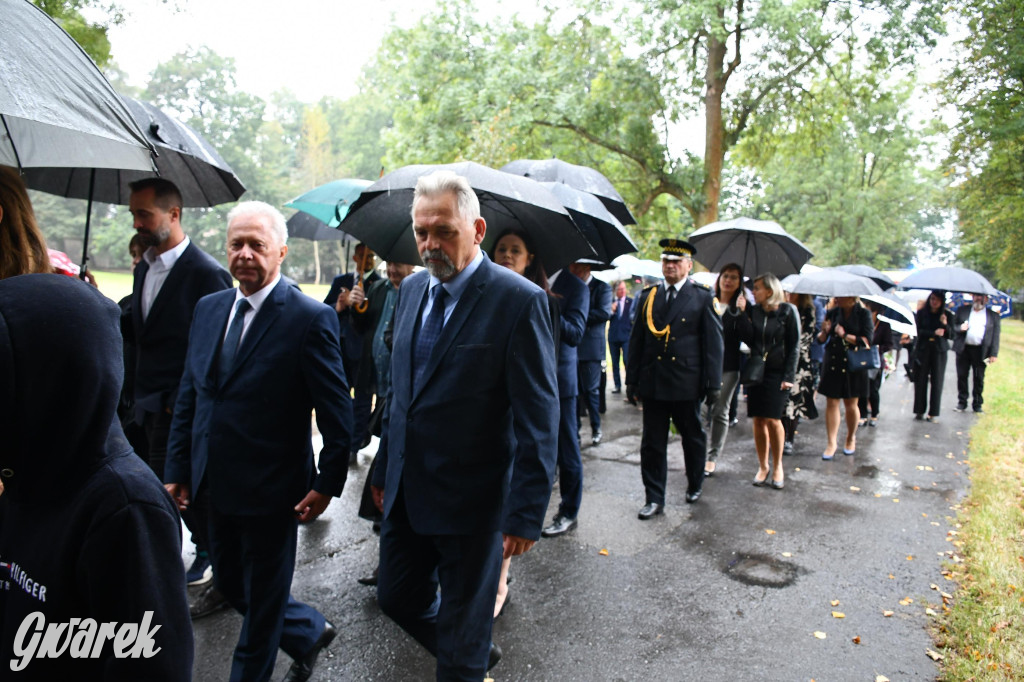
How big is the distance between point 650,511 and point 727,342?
100 inches

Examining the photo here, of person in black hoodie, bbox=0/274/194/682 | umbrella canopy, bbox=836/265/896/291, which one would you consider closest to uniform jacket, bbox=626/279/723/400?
person in black hoodie, bbox=0/274/194/682

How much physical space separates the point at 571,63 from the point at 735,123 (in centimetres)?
418

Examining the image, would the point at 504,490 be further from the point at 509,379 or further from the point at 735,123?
the point at 735,123

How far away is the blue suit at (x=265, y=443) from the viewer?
278cm

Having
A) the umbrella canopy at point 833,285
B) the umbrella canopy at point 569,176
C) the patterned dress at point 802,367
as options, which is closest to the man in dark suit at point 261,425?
the umbrella canopy at point 569,176

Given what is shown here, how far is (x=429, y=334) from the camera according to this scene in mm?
2652

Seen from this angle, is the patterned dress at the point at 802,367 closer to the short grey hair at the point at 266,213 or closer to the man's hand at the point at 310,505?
the man's hand at the point at 310,505

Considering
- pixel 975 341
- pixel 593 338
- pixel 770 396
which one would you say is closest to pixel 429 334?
pixel 593 338

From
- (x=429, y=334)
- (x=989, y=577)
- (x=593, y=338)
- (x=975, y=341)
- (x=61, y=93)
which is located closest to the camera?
(x=61, y=93)

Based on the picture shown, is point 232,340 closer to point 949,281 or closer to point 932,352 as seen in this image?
point 949,281

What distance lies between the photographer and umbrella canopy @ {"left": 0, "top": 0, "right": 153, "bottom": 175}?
1669 millimetres

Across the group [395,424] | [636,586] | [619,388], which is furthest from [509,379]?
[619,388]

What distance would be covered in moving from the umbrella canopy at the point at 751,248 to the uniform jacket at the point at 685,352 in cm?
185

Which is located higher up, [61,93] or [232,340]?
[61,93]
